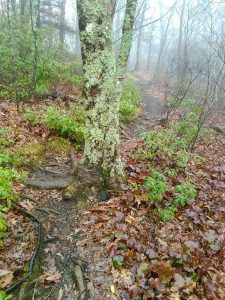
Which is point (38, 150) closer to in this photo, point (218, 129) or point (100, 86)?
point (100, 86)

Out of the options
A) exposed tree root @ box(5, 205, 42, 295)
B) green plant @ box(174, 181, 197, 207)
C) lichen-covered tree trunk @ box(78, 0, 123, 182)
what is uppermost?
lichen-covered tree trunk @ box(78, 0, 123, 182)

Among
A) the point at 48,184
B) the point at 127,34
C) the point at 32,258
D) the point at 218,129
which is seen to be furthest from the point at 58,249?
the point at 218,129

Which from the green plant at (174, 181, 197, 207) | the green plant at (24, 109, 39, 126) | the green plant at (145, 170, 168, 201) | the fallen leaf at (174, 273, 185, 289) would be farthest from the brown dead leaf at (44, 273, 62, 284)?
the green plant at (24, 109, 39, 126)

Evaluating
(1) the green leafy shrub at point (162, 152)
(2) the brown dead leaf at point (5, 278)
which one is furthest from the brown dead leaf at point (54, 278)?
(1) the green leafy shrub at point (162, 152)

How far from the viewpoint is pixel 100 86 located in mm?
4016

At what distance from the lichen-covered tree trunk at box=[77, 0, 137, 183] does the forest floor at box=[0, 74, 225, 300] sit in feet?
2.17

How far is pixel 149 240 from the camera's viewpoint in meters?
3.78

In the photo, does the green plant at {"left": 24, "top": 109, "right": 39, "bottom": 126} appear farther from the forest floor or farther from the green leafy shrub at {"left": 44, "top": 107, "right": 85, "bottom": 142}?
the forest floor

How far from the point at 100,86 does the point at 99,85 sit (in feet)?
0.07

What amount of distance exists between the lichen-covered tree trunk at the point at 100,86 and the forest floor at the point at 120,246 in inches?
26.0

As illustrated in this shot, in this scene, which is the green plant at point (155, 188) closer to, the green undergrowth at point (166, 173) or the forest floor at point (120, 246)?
the green undergrowth at point (166, 173)

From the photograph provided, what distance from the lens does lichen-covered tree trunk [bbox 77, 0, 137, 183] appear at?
12.3ft

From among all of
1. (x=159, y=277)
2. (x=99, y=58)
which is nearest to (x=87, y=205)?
(x=159, y=277)

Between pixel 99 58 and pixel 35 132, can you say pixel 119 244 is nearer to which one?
Answer: pixel 99 58
